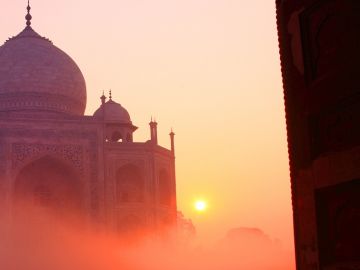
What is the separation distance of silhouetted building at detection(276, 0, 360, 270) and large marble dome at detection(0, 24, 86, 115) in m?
22.4

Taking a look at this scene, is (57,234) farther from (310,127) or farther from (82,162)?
(310,127)

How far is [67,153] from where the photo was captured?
20.9m

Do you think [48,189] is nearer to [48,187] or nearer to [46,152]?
[48,187]

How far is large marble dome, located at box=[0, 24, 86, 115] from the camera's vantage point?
24969 mm

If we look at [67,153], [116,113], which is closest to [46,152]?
[67,153]

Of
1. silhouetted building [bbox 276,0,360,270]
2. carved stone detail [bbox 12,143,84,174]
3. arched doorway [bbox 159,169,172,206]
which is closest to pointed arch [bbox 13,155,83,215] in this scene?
carved stone detail [bbox 12,143,84,174]

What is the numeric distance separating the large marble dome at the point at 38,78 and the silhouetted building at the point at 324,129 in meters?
22.4

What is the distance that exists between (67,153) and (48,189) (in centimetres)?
175

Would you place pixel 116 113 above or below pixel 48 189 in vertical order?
above

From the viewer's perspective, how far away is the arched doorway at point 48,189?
69.0 feet

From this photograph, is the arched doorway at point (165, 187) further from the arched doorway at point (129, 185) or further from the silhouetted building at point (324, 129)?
the silhouetted building at point (324, 129)

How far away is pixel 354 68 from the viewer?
8.82 ft

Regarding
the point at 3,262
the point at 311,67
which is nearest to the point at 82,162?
the point at 3,262

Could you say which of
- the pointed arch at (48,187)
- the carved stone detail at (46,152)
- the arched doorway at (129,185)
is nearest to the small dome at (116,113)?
the arched doorway at (129,185)
